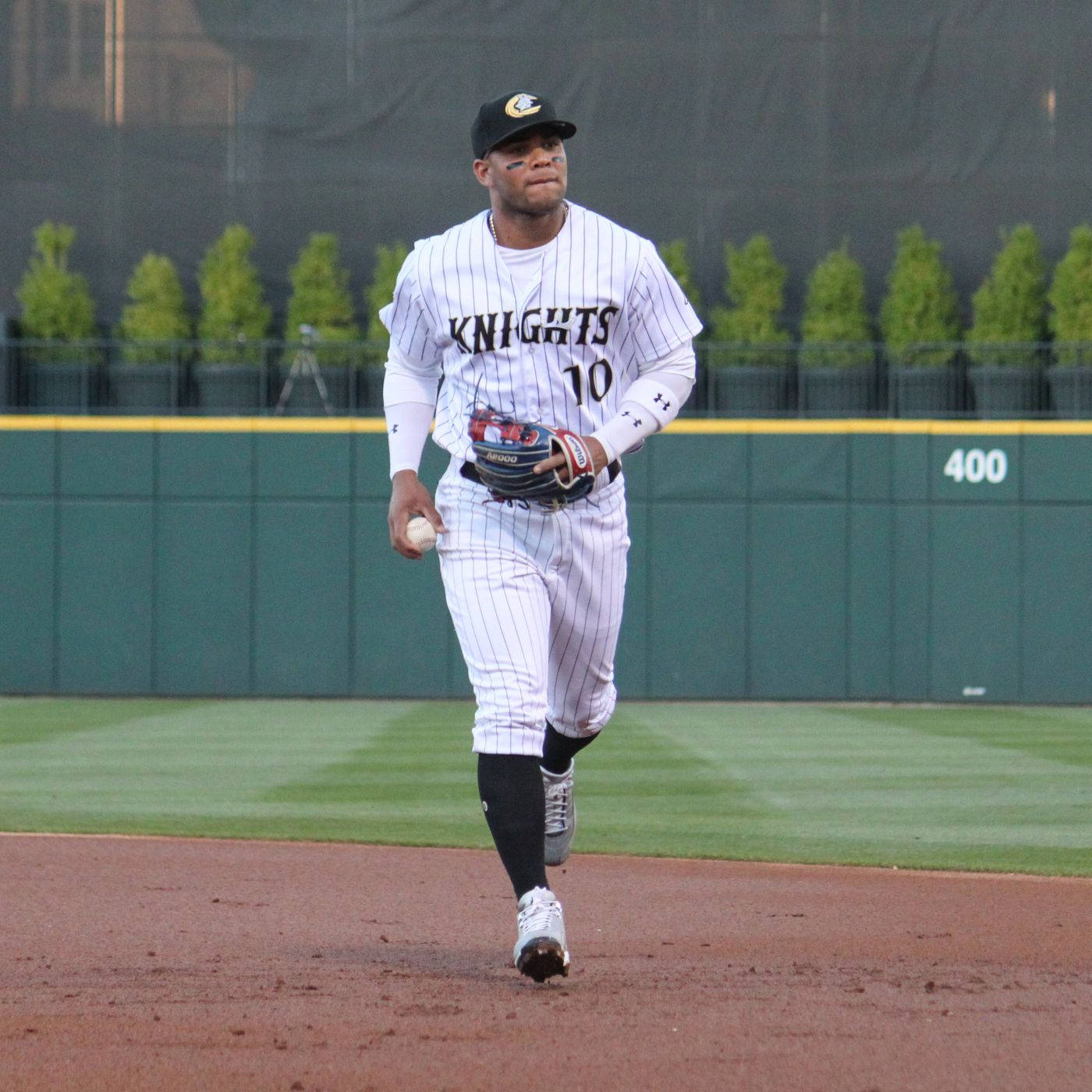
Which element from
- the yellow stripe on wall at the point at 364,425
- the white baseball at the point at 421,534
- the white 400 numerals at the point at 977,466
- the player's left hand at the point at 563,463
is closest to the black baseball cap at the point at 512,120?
the player's left hand at the point at 563,463

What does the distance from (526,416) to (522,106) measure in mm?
716

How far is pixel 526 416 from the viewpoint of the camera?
421 cm

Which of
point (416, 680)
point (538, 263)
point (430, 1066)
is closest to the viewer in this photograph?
point (430, 1066)

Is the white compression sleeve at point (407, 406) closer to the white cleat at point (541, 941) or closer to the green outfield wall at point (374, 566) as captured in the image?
the white cleat at point (541, 941)

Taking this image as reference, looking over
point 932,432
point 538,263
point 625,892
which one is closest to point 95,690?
point 932,432

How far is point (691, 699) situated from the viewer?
17641mm

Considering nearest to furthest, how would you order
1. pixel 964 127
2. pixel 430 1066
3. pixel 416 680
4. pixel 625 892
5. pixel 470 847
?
pixel 430 1066 < pixel 625 892 < pixel 470 847 < pixel 416 680 < pixel 964 127

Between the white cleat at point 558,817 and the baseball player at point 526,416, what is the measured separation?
0.47 metres

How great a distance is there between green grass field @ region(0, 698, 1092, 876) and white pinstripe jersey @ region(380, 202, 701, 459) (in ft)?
9.54

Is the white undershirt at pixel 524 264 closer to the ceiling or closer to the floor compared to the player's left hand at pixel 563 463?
closer to the ceiling

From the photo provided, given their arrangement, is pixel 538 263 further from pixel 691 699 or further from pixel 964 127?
pixel 964 127

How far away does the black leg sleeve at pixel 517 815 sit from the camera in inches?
157

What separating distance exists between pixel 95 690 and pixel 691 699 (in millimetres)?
5914

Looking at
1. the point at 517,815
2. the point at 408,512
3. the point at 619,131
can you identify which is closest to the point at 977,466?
the point at 619,131
